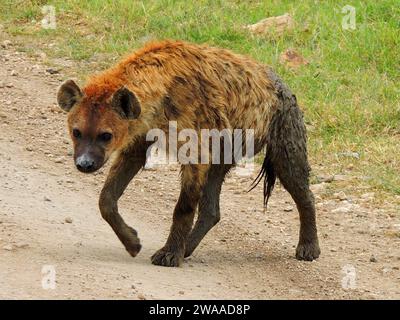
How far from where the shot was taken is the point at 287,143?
20.4 feet

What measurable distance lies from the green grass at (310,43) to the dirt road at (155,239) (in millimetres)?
858

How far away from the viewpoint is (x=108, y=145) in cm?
559

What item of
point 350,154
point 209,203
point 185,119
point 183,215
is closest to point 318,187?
point 350,154

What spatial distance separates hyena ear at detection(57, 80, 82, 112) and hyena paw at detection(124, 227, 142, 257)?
2.46ft

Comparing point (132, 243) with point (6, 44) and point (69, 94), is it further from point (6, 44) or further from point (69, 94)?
point (6, 44)

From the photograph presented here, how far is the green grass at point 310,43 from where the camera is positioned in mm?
8195

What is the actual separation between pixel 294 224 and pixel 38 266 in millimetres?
2171

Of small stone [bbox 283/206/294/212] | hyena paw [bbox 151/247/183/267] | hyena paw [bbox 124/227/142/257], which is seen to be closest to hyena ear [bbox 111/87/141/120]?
hyena paw [bbox 124/227/142/257]

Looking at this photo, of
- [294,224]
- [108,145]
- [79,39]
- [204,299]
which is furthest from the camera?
[79,39]

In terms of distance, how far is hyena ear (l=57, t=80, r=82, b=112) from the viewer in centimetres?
557

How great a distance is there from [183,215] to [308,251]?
2.86 ft

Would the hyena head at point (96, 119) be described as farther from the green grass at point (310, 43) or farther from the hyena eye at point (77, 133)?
the green grass at point (310, 43)

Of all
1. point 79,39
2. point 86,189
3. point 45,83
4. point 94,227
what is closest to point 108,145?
point 94,227

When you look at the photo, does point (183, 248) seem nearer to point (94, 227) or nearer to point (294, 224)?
point (94, 227)
